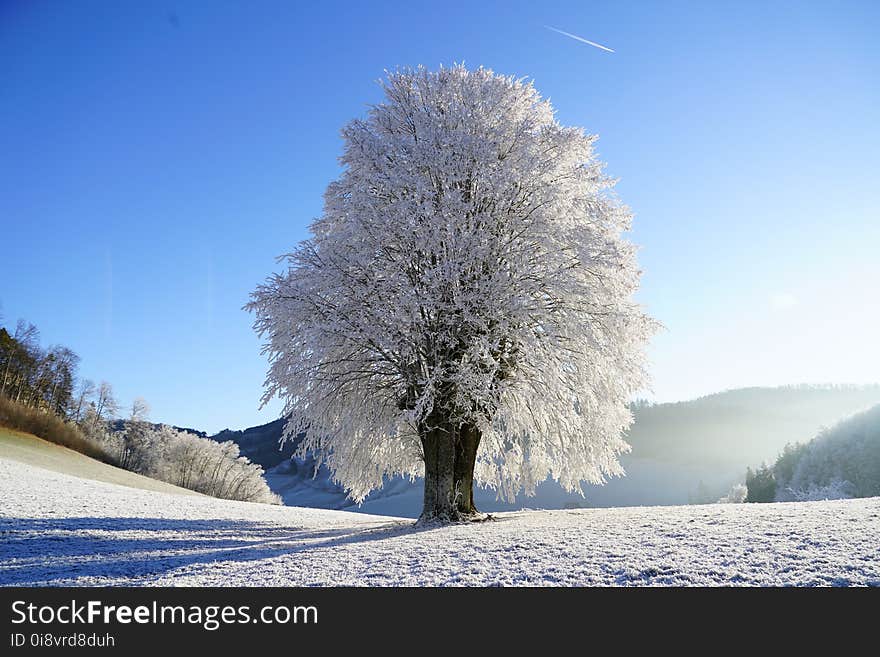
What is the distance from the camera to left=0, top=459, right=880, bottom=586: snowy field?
6973 millimetres

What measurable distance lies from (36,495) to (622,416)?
2008cm

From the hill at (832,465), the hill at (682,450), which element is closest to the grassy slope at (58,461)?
the hill at (832,465)

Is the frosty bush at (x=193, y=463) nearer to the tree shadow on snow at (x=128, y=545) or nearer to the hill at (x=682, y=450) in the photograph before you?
the hill at (x=682, y=450)

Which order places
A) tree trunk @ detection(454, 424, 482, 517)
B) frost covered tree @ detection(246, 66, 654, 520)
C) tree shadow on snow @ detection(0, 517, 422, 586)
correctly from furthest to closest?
tree trunk @ detection(454, 424, 482, 517), frost covered tree @ detection(246, 66, 654, 520), tree shadow on snow @ detection(0, 517, 422, 586)

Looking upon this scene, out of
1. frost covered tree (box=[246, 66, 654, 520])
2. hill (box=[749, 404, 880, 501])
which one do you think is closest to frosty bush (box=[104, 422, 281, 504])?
frost covered tree (box=[246, 66, 654, 520])

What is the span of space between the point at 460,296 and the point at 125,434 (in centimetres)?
7894

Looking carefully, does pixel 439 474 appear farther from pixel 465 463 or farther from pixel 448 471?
pixel 465 463

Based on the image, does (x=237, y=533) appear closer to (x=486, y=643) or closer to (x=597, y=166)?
(x=486, y=643)

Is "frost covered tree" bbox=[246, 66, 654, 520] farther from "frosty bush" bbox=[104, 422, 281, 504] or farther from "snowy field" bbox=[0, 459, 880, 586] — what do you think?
"frosty bush" bbox=[104, 422, 281, 504]

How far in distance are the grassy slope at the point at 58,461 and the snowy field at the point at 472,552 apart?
873 inches

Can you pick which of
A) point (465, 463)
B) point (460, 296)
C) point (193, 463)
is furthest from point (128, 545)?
point (193, 463)

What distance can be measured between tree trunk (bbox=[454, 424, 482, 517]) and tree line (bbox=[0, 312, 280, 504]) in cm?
5527

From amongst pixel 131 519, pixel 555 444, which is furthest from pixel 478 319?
pixel 131 519

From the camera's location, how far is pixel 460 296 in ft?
41.5
